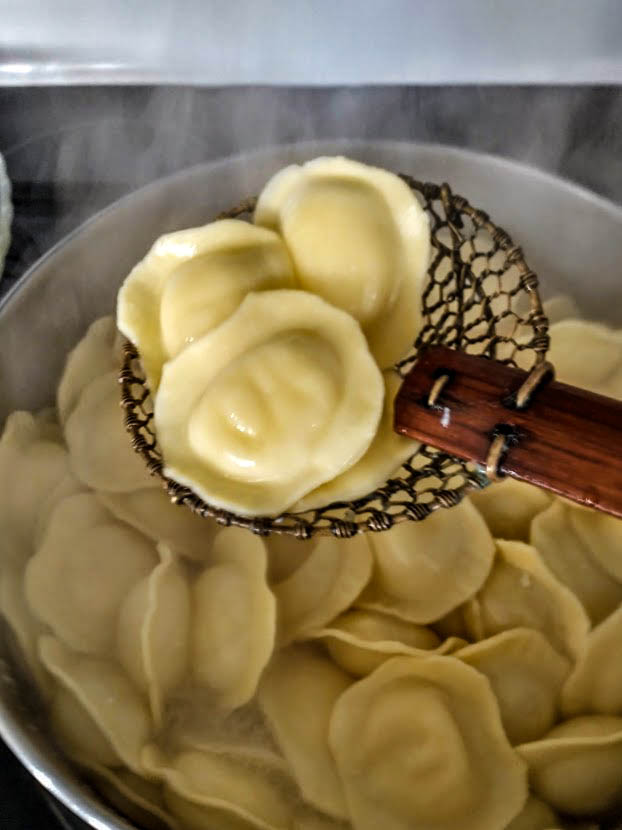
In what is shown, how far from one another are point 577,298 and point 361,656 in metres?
0.52

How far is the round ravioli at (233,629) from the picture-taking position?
0.76 metres

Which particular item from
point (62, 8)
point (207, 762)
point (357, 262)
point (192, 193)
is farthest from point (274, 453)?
point (62, 8)

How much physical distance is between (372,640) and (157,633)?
0.21 m

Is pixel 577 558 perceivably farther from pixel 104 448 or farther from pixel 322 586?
pixel 104 448

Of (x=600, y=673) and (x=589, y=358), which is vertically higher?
(x=589, y=358)

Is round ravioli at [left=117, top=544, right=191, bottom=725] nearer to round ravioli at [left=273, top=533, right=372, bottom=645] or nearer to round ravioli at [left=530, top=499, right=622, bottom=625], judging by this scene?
round ravioli at [left=273, top=533, right=372, bottom=645]

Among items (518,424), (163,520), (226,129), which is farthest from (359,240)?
(226,129)

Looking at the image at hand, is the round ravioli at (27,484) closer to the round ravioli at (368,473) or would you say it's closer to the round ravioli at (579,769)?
the round ravioli at (368,473)

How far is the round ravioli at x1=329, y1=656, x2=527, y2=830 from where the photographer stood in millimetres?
702

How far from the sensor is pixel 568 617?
0.78 meters

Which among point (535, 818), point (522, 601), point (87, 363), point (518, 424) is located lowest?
point (535, 818)

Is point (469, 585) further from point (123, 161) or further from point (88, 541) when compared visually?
point (123, 161)

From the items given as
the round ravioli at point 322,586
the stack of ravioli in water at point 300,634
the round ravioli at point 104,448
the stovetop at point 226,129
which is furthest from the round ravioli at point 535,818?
the stovetop at point 226,129

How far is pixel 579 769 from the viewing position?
0.71 metres
